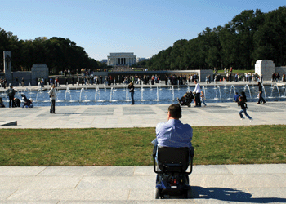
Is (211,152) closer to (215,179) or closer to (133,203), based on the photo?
(215,179)

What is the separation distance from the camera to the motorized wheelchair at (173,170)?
5004mm

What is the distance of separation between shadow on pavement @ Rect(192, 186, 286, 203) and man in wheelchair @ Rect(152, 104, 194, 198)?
41 cm

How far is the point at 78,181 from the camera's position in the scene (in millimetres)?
6109

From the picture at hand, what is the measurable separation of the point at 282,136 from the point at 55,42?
3589 inches

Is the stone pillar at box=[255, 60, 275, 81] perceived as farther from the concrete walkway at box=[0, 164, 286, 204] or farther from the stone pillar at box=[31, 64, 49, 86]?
the concrete walkway at box=[0, 164, 286, 204]

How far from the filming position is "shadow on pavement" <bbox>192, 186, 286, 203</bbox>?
16.6ft

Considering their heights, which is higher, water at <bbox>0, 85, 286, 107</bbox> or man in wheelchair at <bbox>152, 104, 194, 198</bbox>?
man in wheelchair at <bbox>152, 104, 194, 198</bbox>

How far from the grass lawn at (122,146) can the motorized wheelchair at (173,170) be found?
1557 mm

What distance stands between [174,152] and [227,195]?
3.86 feet

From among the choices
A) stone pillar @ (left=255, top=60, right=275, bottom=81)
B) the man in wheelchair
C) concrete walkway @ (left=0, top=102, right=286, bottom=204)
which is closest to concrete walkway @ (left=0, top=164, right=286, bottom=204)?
concrete walkway @ (left=0, top=102, right=286, bottom=204)

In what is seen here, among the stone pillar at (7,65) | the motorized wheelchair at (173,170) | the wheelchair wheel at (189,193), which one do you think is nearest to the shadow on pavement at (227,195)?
the wheelchair wheel at (189,193)

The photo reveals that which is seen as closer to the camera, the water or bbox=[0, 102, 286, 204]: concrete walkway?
bbox=[0, 102, 286, 204]: concrete walkway

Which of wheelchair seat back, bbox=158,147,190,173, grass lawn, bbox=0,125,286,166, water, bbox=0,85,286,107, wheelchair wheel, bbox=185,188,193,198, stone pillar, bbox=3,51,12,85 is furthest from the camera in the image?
stone pillar, bbox=3,51,12,85

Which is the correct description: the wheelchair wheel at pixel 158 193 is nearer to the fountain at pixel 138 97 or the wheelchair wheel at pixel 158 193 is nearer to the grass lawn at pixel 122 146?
the grass lawn at pixel 122 146
